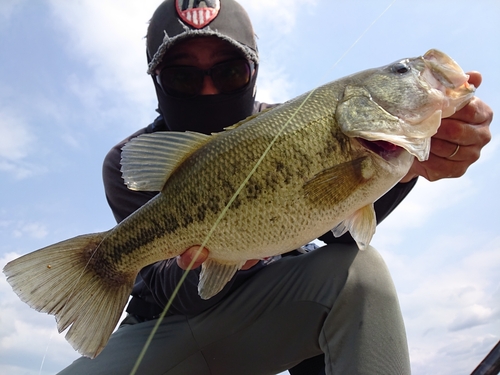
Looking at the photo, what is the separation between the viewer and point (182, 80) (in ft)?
10.3

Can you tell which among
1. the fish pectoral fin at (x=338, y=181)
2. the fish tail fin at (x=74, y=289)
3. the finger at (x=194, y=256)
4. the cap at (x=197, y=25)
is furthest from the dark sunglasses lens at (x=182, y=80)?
the fish pectoral fin at (x=338, y=181)

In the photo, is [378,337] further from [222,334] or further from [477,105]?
[477,105]

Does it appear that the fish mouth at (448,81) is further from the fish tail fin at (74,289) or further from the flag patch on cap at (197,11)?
the fish tail fin at (74,289)

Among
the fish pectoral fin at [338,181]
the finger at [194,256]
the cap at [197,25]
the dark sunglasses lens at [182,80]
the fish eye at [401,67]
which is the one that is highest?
the cap at [197,25]

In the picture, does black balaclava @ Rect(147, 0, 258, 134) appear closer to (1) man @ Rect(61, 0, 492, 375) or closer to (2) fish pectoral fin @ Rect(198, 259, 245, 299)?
(1) man @ Rect(61, 0, 492, 375)

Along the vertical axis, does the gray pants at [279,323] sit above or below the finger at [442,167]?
below

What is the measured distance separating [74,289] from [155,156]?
866mm

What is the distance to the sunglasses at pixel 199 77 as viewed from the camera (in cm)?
312

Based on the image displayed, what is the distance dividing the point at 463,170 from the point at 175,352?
2296 mm

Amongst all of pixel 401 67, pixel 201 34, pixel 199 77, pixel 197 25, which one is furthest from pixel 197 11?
pixel 401 67

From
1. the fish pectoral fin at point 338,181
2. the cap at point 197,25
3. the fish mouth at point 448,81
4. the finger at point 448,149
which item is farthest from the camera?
the cap at point 197,25

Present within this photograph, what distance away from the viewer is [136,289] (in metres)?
3.35

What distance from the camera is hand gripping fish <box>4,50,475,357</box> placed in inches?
77.7

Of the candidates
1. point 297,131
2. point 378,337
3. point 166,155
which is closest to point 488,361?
point 378,337
